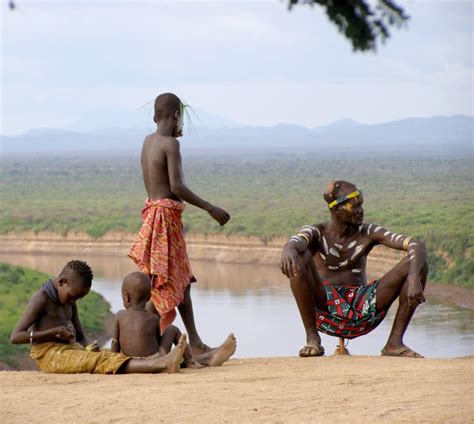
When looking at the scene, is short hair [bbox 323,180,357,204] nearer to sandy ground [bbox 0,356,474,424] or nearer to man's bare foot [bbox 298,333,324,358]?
man's bare foot [bbox 298,333,324,358]

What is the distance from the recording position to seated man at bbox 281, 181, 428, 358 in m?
8.17

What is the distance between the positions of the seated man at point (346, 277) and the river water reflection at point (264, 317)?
7622 mm

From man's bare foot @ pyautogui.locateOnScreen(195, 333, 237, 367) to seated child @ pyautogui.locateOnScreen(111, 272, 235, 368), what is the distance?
0.40 metres

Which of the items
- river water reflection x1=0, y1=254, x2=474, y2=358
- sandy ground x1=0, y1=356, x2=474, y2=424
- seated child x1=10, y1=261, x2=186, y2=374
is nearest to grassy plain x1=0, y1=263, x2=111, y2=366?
river water reflection x1=0, y1=254, x2=474, y2=358

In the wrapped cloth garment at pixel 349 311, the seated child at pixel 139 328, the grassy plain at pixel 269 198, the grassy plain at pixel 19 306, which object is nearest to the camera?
the seated child at pixel 139 328

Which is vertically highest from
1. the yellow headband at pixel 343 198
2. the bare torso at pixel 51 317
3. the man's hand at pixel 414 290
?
the yellow headband at pixel 343 198

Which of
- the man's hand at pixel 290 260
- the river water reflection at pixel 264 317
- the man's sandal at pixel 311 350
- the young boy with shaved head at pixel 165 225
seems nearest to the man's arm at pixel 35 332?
the young boy with shaved head at pixel 165 225

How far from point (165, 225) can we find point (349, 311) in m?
1.34

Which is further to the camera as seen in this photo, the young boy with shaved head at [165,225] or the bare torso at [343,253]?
the bare torso at [343,253]

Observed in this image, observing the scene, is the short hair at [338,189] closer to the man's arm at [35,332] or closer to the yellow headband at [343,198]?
the yellow headband at [343,198]

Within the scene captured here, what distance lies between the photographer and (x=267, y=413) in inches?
252

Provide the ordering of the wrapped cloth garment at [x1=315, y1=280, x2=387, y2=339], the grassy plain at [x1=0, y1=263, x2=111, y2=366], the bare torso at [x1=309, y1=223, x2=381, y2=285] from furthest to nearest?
the grassy plain at [x1=0, y1=263, x2=111, y2=366]
the bare torso at [x1=309, y1=223, x2=381, y2=285]
the wrapped cloth garment at [x1=315, y1=280, x2=387, y2=339]

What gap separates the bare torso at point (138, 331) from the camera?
24.7 ft

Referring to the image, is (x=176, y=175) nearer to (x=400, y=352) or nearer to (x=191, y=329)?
(x=191, y=329)
